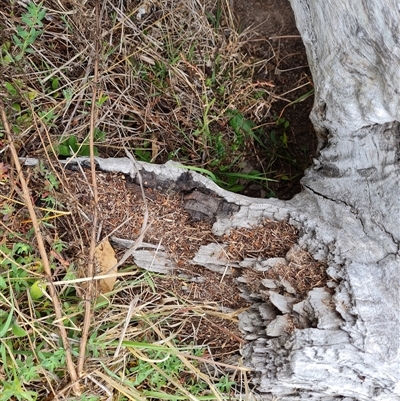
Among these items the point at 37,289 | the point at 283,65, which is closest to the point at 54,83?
the point at 37,289

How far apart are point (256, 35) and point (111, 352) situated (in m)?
1.66

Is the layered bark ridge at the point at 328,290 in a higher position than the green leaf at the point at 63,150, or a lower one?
lower

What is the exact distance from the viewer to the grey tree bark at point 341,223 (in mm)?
1758

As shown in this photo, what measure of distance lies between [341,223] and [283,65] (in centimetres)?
101

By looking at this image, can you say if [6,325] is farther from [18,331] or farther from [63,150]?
[63,150]

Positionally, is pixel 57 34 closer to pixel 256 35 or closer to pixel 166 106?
pixel 166 106

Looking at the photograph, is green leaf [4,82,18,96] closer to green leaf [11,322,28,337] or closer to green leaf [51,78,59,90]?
green leaf [51,78,59,90]

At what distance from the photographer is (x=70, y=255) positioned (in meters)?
2.01

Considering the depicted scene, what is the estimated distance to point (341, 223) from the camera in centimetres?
196

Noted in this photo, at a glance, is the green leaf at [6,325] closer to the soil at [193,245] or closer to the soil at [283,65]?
the soil at [193,245]

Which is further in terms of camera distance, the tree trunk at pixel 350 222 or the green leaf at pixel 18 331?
the green leaf at pixel 18 331

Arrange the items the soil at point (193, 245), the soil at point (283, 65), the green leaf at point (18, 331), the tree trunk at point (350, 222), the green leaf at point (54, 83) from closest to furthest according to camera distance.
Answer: the tree trunk at point (350, 222)
the green leaf at point (18, 331)
the soil at point (193, 245)
the green leaf at point (54, 83)
the soil at point (283, 65)

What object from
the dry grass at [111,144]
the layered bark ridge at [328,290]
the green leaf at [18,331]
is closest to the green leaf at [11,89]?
the dry grass at [111,144]

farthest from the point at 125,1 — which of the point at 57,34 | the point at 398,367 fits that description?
the point at 398,367
